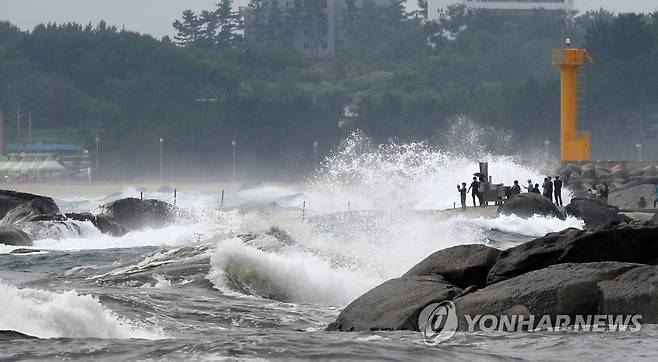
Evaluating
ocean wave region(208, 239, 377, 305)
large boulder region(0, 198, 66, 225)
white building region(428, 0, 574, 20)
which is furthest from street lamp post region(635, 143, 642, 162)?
ocean wave region(208, 239, 377, 305)

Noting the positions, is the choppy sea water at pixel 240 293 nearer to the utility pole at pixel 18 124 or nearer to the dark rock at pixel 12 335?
the dark rock at pixel 12 335

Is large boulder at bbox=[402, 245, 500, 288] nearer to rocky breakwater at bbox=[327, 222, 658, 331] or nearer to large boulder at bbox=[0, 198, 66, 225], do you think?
rocky breakwater at bbox=[327, 222, 658, 331]

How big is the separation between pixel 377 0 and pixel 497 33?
93.9ft

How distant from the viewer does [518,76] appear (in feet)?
420

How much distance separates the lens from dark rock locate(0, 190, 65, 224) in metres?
32.7

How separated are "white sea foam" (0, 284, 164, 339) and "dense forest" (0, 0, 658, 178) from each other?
263ft

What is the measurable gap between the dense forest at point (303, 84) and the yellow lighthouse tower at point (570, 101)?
123 feet

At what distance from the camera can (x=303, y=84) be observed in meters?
126

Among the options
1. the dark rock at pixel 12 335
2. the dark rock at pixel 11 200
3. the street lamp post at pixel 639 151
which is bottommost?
the dark rock at pixel 12 335

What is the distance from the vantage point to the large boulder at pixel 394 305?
1413 centimetres

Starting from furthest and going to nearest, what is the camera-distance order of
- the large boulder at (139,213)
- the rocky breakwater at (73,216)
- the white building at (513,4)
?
the white building at (513,4) < the large boulder at (139,213) < the rocky breakwater at (73,216)

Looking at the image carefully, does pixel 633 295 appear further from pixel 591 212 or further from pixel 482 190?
pixel 482 190

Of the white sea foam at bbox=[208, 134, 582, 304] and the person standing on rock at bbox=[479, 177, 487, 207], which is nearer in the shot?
the white sea foam at bbox=[208, 134, 582, 304]

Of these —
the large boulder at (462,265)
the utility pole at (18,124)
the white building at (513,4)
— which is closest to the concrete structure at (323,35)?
the white building at (513,4)
